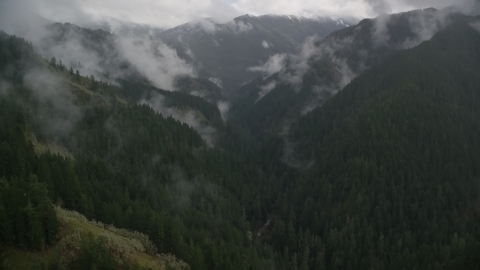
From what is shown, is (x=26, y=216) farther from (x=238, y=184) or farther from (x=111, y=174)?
(x=238, y=184)

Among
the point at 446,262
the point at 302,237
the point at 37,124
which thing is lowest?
the point at 302,237

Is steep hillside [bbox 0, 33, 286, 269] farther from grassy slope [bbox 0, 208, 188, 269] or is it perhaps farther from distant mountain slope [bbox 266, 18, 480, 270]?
distant mountain slope [bbox 266, 18, 480, 270]

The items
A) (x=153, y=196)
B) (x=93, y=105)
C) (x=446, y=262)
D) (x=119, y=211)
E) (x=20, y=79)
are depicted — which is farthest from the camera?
(x=93, y=105)

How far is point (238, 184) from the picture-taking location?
7082 inches

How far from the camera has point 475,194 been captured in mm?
154625

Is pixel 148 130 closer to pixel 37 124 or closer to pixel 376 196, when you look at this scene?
pixel 37 124

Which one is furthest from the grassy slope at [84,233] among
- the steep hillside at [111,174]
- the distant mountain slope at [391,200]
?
the distant mountain slope at [391,200]

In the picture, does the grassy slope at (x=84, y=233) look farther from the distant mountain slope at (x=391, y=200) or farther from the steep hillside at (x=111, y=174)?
the distant mountain slope at (x=391, y=200)

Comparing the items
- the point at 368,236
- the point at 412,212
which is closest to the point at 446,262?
the point at 368,236

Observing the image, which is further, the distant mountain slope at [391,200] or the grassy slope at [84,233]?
the distant mountain slope at [391,200]

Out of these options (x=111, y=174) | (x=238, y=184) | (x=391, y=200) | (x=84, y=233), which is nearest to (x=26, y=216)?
(x=84, y=233)

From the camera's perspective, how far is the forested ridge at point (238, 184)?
89312mm

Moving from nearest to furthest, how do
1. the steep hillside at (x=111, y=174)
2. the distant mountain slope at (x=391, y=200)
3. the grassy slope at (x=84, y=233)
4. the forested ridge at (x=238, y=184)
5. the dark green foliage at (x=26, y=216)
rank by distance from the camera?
the grassy slope at (x=84, y=233)
the dark green foliage at (x=26, y=216)
the steep hillside at (x=111, y=174)
the forested ridge at (x=238, y=184)
the distant mountain slope at (x=391, y=200)

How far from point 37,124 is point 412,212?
494 ft
